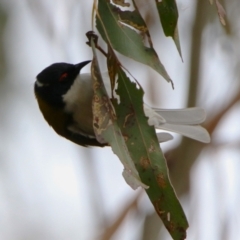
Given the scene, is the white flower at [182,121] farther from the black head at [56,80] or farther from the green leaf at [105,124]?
the green leaf at [105,124]

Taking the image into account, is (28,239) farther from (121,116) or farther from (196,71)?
(121,116)

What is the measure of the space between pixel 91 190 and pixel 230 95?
0.84m

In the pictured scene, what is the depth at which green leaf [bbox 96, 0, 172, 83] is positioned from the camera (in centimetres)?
98

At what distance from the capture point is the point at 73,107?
157cm

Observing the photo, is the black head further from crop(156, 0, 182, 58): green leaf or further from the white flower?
crop(156, 0, 182, 58): green leaf

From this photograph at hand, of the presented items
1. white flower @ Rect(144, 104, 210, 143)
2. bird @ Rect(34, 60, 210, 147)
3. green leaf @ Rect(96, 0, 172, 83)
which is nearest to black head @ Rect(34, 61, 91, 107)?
bird @ Rect(34, 60, 210, 147)

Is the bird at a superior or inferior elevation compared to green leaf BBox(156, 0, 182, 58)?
inferior

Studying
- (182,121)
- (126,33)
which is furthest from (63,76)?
(126,33)

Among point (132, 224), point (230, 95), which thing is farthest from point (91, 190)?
point (230, 95)

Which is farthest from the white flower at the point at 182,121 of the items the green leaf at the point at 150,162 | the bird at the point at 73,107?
the green leaf at the point at 150,162

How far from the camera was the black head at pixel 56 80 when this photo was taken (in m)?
1.54

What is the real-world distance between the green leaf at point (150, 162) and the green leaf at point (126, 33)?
4cm

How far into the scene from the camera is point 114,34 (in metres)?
1.00

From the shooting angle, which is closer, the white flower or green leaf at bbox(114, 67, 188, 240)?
green leaf at bbox(114, 67, 188, 240)
